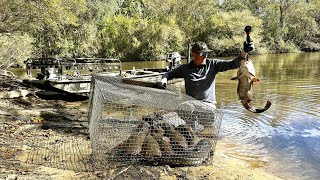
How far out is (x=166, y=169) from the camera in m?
4.63

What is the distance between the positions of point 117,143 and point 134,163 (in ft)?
1.50

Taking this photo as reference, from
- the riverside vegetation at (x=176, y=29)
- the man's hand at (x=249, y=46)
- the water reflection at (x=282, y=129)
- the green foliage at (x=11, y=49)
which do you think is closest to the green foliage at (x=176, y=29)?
the riverside vegetation at (x=176, y=29)

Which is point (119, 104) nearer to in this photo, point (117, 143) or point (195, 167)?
point (117, 143)

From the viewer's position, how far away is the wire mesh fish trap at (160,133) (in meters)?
4.58

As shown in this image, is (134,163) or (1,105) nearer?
(134,163)

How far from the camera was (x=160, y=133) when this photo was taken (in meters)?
4.62

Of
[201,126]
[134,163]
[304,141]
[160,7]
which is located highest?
[160,7]

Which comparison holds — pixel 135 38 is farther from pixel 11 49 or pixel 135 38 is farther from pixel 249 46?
pixel 249 46

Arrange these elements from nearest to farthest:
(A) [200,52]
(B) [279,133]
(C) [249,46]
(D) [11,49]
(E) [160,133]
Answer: (C) [249,46] → (E) [160,133] → (A) [200,52] → (B) [279,133] → (D) [11,49]

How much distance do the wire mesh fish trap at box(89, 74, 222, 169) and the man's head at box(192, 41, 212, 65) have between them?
1.83 feet

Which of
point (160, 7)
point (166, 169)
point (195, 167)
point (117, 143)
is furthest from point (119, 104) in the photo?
point (160, 7)

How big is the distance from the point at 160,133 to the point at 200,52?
4.13 ft

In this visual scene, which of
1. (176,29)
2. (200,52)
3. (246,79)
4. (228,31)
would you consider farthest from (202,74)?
(228,31)

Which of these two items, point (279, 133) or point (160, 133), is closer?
point (160, 133)
